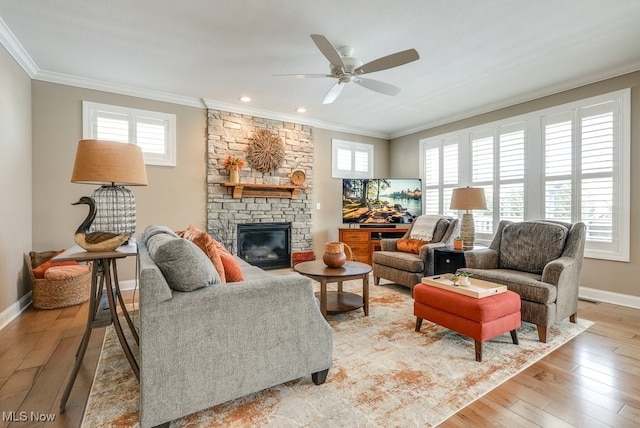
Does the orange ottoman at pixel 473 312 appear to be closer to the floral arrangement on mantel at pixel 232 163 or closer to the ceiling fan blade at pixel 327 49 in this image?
the ceiling fan blade at pixel 327 49

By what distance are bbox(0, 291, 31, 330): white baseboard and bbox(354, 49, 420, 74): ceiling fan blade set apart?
3.97 meters

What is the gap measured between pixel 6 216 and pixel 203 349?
113 inches

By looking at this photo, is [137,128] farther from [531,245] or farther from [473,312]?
[531,245]

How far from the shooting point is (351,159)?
627cm

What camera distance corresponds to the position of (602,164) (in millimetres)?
3713

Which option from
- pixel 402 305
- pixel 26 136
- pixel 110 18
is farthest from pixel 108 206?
pixel 402 305

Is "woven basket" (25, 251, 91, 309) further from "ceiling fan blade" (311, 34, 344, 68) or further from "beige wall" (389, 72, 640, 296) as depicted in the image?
"beige wall" (389, 72, 640, 296)

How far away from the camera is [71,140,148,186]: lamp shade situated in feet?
6.01

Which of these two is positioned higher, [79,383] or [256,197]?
[256,197]

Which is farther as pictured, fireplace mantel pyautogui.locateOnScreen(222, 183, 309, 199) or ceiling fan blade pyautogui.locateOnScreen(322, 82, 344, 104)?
fireplace mantel pyautogui.locateOnScreen(222, 183, 309, 199)

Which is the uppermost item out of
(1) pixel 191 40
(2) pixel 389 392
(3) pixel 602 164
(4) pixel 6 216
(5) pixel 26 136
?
(1) pixel 191 40

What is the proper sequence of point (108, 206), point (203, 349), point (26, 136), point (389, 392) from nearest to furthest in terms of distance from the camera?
point (203, 349) → point (389, 392) → point (108, 206) → point (26, 136)

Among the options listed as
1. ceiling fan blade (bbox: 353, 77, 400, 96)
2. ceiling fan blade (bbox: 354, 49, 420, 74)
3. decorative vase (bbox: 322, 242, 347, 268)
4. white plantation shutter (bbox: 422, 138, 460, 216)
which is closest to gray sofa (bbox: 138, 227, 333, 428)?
decorative vase (bbox: 322, 242, 347, 268)

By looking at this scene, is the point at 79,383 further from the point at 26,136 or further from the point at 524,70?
the point at 524,70
